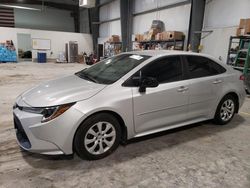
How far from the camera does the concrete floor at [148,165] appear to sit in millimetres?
2010

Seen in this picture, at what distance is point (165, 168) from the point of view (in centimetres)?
225

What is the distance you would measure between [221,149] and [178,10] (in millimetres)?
8600

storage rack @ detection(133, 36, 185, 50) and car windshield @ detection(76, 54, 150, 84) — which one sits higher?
storage rack @ detection(133, 36, 185, 50)

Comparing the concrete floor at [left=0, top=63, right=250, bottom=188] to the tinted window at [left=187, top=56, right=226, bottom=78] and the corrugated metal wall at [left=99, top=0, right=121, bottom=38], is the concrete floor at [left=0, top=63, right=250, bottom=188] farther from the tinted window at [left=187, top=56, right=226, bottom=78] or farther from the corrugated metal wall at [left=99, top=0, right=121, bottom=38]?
the corrugated metal wall at [left=99, top=0, right=121, bottom=38]

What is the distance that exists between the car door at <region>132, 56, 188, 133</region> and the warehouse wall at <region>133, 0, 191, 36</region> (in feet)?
24.3

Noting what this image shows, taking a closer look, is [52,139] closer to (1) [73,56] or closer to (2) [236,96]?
(2) [236,96]

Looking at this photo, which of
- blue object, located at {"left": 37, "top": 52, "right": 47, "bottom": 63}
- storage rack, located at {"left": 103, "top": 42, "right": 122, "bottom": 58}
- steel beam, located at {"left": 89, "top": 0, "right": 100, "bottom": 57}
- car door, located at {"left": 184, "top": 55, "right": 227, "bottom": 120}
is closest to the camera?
car door, located at {"left": 184, "top": 55, "right": 227, "bottom": 120}

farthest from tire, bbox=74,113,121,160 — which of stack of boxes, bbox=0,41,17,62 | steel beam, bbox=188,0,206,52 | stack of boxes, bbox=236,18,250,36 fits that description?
stack of boxes, bbox=0,41,17,62

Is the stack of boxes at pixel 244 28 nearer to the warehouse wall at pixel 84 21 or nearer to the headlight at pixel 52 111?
the headlight at pixel 52 111

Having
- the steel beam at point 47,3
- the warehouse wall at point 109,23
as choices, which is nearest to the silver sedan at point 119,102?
the warehouse wall at point 109,23

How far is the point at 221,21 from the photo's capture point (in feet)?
26.1

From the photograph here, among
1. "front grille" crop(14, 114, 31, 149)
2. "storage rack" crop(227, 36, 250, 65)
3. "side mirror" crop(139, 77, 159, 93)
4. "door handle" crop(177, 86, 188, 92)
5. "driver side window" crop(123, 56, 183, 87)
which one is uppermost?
"storage rack" crop(227, 36, 250, 65)

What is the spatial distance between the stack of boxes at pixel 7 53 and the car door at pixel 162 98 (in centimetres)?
1534

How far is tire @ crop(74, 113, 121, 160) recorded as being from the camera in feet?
7.11
